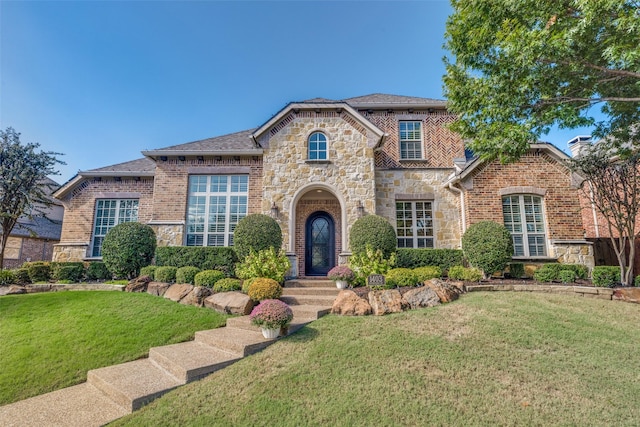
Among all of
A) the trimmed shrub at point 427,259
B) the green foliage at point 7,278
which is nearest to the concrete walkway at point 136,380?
the trimmed shrub at point 427,259

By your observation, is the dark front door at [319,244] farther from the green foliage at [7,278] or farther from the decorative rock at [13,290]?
the green foliage at [7,278]

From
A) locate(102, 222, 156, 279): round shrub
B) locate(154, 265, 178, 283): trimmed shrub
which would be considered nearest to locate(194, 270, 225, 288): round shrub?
locate(154, 265, 178, 283): trimmed shrub

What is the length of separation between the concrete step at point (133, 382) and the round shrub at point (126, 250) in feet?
18.9

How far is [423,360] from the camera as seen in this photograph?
4645 millimetres

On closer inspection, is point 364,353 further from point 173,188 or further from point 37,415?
point 173,188

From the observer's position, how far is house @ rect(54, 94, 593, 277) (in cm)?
1115

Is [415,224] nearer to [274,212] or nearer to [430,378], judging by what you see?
[274,212]

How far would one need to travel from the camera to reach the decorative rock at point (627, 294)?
7.64 meters

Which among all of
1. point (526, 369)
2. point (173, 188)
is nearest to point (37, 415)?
point (526, 369)

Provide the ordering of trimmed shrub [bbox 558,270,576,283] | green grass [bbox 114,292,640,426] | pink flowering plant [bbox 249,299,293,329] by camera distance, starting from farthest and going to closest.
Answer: trimmed shrub [bbox 558,270,576,283] → pink flowering plant [bbox 249,299,293,329] → green grass [bbox 114,292,640,426]

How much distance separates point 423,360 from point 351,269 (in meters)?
4.63

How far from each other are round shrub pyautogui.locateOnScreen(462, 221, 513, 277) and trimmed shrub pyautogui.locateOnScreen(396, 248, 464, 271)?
24.8 inches

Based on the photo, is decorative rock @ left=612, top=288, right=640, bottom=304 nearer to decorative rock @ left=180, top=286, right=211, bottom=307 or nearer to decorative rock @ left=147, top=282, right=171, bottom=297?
decorative rock @ left=180, top=286, right=211, bottom=307

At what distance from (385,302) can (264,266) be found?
141 inches
